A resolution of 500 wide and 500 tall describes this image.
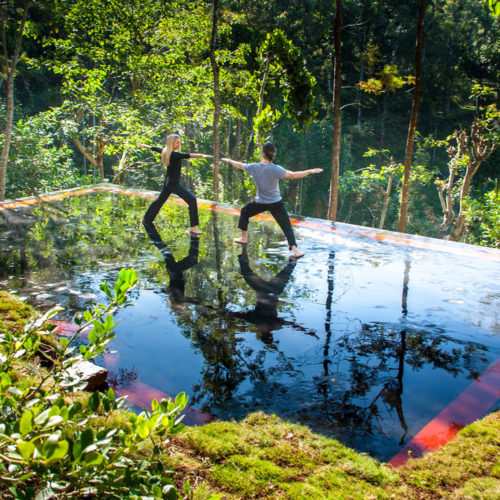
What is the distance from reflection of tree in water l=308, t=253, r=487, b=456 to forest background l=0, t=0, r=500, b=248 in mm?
8924

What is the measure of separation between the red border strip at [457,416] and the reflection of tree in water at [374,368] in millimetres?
86

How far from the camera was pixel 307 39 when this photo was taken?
3095cm

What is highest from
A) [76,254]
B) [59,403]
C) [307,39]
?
[307,39]

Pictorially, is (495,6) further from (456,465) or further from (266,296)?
(266,296)

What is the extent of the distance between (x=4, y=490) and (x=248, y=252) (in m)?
4.80

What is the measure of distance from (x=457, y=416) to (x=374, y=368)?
0.67 m

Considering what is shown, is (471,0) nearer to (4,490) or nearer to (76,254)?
(76,254)

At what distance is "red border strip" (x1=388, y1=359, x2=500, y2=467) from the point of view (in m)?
2.41

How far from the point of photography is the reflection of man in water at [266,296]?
13.1 ft

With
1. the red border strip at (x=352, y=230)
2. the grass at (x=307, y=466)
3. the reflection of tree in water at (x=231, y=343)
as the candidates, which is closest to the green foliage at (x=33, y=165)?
the red border strip at (x=352, y=230)

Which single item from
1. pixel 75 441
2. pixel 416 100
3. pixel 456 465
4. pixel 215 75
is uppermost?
pixel 215 75

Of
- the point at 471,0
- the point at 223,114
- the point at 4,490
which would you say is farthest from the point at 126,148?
the point at 471,0

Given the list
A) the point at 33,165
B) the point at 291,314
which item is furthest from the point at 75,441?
the point at 33,165

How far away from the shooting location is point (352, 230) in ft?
25.4
